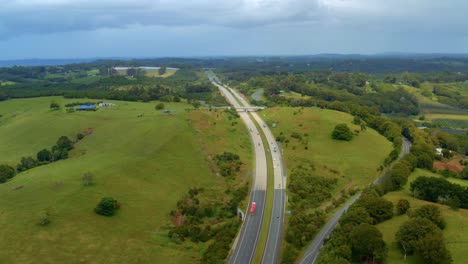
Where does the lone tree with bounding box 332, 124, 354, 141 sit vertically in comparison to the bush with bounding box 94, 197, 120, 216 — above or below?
above

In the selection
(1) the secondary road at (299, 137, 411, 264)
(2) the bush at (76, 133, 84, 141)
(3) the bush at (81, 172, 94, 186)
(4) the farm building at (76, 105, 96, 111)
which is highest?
(4) the farm building at (76, 105, 96, 111)

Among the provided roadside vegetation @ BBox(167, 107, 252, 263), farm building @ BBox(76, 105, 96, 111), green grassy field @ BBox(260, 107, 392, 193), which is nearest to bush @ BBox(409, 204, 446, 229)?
green grassy field @ BBox(260, 107, 392, 193)

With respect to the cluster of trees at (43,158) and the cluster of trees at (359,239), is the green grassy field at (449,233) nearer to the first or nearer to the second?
the cluster of trees at (359,239)

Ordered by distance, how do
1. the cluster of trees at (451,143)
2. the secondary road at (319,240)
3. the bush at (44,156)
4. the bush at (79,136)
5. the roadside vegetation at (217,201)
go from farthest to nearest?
the cluster of trees at (451,143) → the bush at (79,136) → the bush at (44,156) → the roadside vegetation at (217,201) → the secondary road at (319,240)

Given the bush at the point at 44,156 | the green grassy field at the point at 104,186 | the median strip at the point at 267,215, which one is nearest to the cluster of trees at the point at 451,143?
the median strip at the point at 267,215

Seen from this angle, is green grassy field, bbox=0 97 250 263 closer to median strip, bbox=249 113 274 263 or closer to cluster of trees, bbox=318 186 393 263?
median strip, bbox=249 113 274 263

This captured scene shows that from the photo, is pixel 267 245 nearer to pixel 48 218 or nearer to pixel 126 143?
pixel 48 218

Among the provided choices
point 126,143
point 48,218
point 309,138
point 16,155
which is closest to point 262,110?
point 309,138
